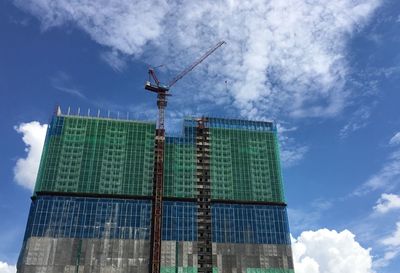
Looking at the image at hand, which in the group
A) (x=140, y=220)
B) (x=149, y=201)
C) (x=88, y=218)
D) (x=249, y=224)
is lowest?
(x=249, y=224)

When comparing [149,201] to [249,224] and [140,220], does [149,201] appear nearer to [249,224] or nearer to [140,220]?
[140,220]

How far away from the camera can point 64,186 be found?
146 metres

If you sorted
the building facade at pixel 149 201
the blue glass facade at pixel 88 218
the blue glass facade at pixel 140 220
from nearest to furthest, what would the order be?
the building facade at pixel 149 201
the blue glass facade at pixel 88 218
the blue glass facade at pixel 140 220

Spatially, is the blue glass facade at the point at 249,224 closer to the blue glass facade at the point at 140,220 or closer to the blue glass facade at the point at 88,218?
the blue glass facade at the point at 140,220

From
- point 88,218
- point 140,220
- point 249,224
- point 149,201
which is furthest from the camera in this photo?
point 249,224

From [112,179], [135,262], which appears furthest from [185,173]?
[135,262]

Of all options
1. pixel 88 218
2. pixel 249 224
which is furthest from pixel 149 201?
pixel 249 224

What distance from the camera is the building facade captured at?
13662cm

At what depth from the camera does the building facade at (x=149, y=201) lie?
136625 mm

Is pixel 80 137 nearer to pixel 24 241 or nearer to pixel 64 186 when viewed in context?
pixel 64 186

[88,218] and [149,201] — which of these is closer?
[88,218]

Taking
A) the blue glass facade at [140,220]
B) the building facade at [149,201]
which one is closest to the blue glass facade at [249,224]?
the blue glass facade at [140,220]

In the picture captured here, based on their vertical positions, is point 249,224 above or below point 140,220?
below

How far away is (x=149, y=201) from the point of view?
148 metres
